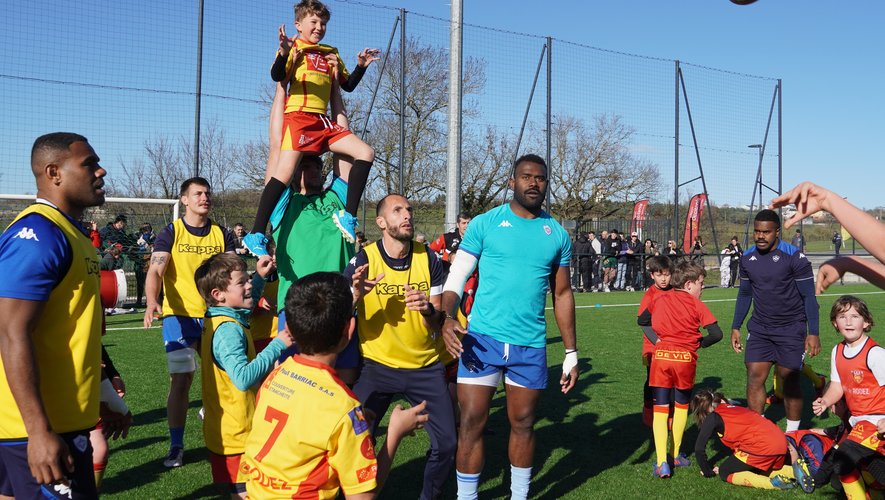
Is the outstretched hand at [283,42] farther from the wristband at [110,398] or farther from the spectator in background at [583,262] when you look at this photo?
the spectator in background at [583,262]

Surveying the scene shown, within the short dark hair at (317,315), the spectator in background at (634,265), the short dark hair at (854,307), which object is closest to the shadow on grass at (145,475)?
the short dark hair at (317,315)

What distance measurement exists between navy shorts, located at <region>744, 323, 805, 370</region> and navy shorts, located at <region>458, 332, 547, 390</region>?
357cm

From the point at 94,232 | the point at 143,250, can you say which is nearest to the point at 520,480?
the point at 94,232

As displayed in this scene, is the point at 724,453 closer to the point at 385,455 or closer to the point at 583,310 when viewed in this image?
the point at 385,455

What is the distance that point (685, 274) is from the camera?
6840 millimetres

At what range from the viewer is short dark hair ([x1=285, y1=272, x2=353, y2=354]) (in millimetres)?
2947

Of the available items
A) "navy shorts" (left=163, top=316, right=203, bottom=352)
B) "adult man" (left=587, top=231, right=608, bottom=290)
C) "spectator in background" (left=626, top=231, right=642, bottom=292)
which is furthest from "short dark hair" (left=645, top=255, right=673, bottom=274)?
"spectator in background" (left=626, top=231, right=642, bottom=292)

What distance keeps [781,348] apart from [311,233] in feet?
16.7

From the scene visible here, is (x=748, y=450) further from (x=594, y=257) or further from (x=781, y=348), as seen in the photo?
(x=594, y=257)

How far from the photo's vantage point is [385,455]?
2.96m

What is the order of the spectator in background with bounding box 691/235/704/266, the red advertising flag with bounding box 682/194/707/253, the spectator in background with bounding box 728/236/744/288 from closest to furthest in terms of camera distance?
the red advertising flag with bounding box 682/194/707/253, the spectator in background with bounding box 691/235/704/266, the spectator in background with bounding box 728/236/744/288

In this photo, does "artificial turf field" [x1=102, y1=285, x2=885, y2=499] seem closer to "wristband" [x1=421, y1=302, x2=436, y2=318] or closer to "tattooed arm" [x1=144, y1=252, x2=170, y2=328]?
"tattooed arm" [x1=144, y1=252, x2=170, y2=328]

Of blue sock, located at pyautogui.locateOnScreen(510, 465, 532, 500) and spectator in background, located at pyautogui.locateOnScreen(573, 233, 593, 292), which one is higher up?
spectator in background, located at pyautogui.locateOnScreen(573, 233, 593, 292)

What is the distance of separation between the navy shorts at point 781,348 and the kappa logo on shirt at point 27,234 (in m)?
6.75
